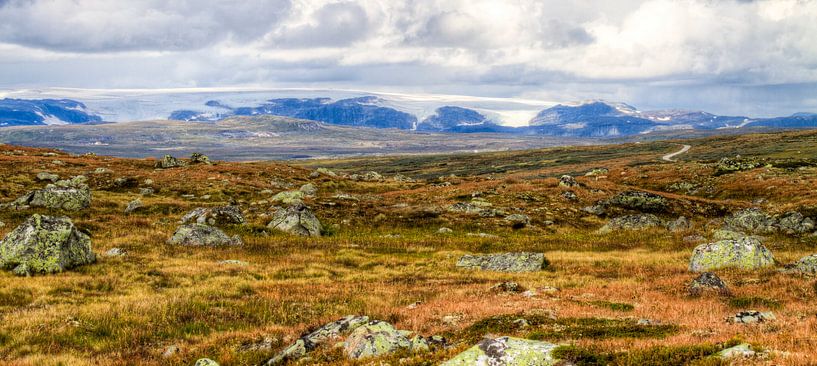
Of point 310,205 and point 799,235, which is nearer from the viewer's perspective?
point 799,235

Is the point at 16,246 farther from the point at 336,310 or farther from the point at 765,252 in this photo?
the point at 765,252

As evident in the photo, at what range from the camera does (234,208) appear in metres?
49.4

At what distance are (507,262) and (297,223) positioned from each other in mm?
19852

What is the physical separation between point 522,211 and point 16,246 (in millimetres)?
45952

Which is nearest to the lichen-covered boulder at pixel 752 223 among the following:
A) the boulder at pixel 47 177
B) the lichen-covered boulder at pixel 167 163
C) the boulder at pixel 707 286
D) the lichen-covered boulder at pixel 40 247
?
the boulder at pixel 707 286

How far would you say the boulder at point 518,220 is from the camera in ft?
176

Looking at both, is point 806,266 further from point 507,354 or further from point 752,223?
point 752,223

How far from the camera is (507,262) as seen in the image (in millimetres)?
34531

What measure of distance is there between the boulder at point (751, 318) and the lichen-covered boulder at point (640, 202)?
157 ft

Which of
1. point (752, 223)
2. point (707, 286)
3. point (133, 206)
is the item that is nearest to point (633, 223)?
point (752, 223)

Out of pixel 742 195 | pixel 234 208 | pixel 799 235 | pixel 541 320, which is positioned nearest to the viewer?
pixel 541 320

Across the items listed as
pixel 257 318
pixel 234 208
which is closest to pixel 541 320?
pixel 257 318

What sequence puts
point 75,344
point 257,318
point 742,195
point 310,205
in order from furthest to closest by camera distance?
point 742,195 < point 310,205 < point 257,318 < point 75,344

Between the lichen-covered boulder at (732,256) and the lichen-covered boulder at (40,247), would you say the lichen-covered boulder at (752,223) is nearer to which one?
the lichen-covered boulder at (732,256)
